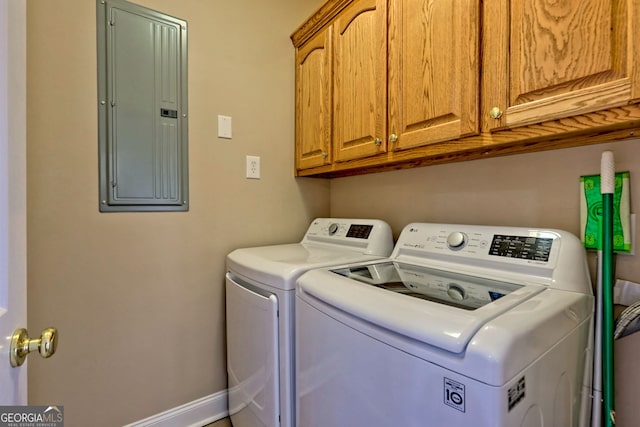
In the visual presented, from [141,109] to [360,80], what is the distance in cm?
103

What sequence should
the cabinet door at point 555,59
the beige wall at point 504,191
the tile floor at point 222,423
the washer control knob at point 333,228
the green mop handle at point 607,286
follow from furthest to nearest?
1. the washer control knob at point 333,228
2. the tile floor at point 222,423
3. the beige wall at point 504,191
4. the green mop handle at point 607,286
5. the cabinet door at point 555,59

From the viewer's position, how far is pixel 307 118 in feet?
5.75

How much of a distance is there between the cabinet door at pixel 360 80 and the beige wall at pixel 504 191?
1.11ft

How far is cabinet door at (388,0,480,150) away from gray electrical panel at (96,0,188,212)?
103 centimetres

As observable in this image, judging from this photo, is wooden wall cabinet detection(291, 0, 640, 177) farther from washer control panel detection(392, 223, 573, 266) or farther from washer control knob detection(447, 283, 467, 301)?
washer control knob detection(447, 283, 467, 301)

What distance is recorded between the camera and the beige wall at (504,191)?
971 mm

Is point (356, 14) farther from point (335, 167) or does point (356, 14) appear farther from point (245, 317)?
point (245, 317)

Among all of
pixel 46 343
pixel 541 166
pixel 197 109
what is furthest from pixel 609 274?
pixel 197 109

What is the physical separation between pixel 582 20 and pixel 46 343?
1421mm

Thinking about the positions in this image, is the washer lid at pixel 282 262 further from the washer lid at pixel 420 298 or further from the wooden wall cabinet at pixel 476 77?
the wooden wall cabinet at pixel 476 77

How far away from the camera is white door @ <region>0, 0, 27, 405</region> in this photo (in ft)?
1.64

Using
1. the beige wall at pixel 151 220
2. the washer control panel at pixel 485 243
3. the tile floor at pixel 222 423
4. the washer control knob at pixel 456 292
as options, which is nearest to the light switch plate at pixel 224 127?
the beige wall at pixel 151 220

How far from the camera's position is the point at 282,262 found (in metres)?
1.17

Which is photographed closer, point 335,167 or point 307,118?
point 335,167
